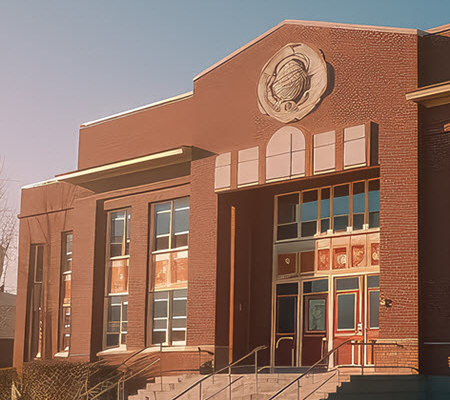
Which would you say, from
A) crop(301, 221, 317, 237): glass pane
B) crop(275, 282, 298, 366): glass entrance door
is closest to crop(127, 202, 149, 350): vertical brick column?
crop(275, 282, 298, 366): glass entrance door

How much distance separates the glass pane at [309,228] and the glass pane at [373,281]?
266 centimetres

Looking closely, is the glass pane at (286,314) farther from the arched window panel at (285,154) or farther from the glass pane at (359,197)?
the arched window panel at (285,154)

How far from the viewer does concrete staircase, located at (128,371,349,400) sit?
23.8 metres

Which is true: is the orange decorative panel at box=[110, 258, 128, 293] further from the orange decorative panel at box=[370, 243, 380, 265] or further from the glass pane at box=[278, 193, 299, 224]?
the orange decorative panel at box=[370, 243, 380, 265]

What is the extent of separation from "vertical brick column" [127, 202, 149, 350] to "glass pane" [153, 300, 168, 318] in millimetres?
363

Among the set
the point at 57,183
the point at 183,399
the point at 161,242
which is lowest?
the point at 183,399

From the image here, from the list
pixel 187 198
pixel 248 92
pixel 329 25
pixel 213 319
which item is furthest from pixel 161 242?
pixel 329 25

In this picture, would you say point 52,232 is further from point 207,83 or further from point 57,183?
point 207,83

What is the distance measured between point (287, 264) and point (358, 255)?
10.0 ft

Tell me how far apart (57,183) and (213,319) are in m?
12.5

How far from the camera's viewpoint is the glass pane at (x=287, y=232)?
98.5ft

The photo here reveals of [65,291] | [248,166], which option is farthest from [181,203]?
[65,291]

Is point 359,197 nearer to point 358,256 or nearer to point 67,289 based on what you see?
point 358,256

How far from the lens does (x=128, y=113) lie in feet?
114
